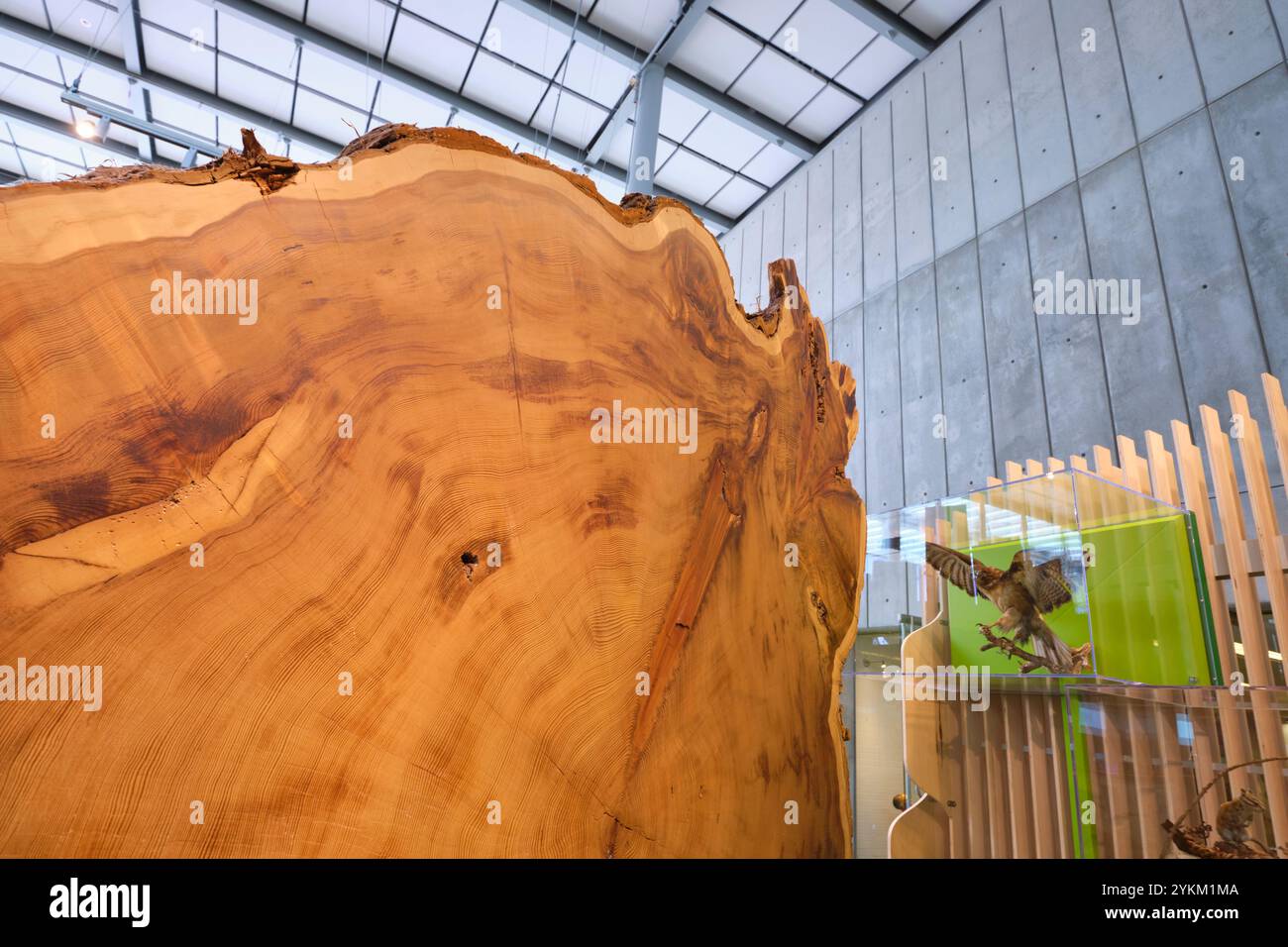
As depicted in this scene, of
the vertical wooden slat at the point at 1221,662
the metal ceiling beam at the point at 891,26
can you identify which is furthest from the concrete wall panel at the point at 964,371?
the metal ceiling beam at the point at 891,26

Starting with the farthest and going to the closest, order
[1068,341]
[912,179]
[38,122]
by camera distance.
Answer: [38,122], [912,179], [1068,341]

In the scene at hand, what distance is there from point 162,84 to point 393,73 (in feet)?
7.66

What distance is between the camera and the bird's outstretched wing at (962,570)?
2676 mm

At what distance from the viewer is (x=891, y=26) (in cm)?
624

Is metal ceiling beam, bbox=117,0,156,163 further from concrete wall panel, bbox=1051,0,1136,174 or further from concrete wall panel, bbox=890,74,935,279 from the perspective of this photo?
concrete wall panel, bbox=1051,0,1136,174

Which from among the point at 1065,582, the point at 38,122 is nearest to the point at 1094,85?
the point at 1065,582

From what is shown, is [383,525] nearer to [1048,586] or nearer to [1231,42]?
[1048,586]

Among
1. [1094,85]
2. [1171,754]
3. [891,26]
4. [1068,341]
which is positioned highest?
[891,26]

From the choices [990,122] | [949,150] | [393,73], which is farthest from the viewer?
[393,73]

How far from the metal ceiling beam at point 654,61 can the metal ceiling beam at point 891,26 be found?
1.12 m
